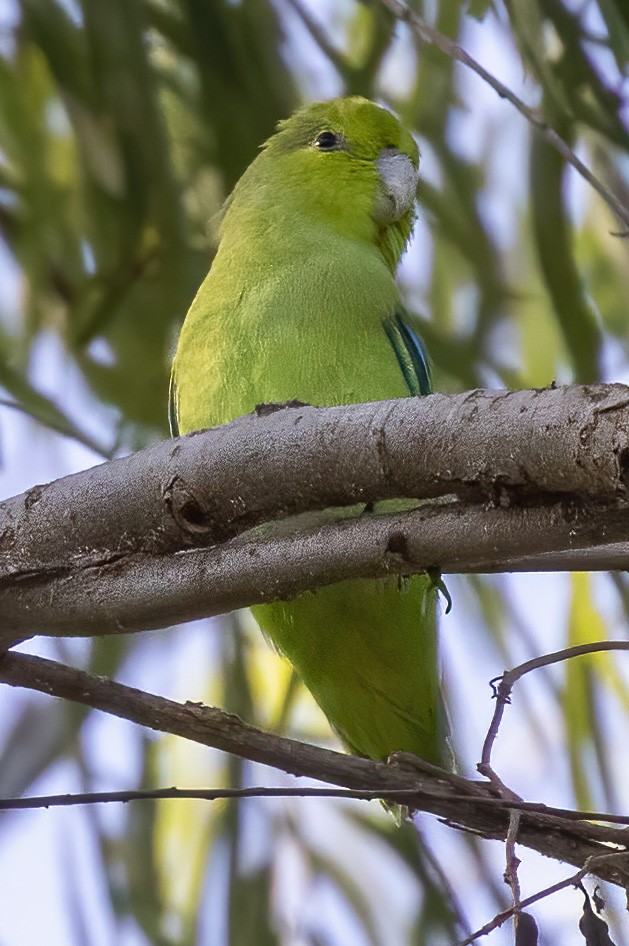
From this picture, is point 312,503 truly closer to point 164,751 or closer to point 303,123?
point 303,123

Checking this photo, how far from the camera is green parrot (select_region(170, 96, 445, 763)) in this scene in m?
1.64

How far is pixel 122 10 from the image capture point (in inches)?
82.0

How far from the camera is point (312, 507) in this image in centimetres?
102

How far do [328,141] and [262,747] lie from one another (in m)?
1.29

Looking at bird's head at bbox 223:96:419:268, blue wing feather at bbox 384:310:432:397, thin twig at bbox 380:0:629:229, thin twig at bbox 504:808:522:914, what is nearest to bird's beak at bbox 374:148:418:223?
bird's head at bbox 223:96:419:268

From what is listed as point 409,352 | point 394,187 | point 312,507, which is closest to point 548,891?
point 312,507

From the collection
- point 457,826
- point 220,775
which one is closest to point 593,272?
point 220,775

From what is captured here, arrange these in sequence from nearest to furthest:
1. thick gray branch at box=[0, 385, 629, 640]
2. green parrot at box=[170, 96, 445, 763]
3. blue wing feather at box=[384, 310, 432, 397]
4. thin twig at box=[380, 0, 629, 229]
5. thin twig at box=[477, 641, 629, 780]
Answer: thick gray branch at box=[0, 385, 629, 640] → thin twig at box=[477, 641, 629, 780] → thin twig at box=[380, 0, 629, 229] → green parrot at box=[170, 96, 445, 763] → blue wing feather at box=[384, 310, 432, 397]

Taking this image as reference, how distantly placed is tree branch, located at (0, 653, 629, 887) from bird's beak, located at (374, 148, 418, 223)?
3.70 ft

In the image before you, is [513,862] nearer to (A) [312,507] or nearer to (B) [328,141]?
(A) [312,507]

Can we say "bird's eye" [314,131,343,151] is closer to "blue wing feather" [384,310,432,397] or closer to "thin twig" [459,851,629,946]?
"blue wing feather" [384,310,432,397]

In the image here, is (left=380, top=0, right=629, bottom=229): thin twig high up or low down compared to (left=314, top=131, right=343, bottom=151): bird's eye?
down

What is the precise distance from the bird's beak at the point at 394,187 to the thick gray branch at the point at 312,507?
1.06m

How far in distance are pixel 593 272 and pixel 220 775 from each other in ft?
4.32
